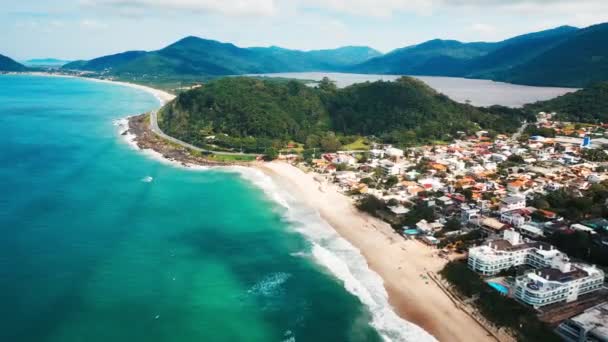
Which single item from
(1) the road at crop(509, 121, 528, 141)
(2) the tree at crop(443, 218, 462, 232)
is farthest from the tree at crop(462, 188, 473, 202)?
(1) the road at crop(509, 121, 528, 141)

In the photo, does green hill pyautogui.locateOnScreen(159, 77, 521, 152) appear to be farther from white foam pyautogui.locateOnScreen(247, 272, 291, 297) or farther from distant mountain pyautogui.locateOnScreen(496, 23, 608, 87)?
distant mountain pyautogui.locateOnScreen(496, 23, 608, 87)

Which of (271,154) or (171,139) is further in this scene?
(171,139)

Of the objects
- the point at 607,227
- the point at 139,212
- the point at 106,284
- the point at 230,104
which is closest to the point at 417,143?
the point at 230,104

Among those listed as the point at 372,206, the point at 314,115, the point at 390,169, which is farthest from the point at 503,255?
the point at 314,115

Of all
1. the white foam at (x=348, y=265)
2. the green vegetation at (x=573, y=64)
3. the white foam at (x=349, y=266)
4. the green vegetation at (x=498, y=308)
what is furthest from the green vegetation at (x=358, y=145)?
the green vegetation at (x=573, y=64)

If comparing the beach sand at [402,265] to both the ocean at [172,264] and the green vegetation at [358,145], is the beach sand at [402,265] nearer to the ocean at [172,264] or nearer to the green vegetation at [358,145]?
the ocean at [172,264]

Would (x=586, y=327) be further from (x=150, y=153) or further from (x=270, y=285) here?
(x=150, y=153)
